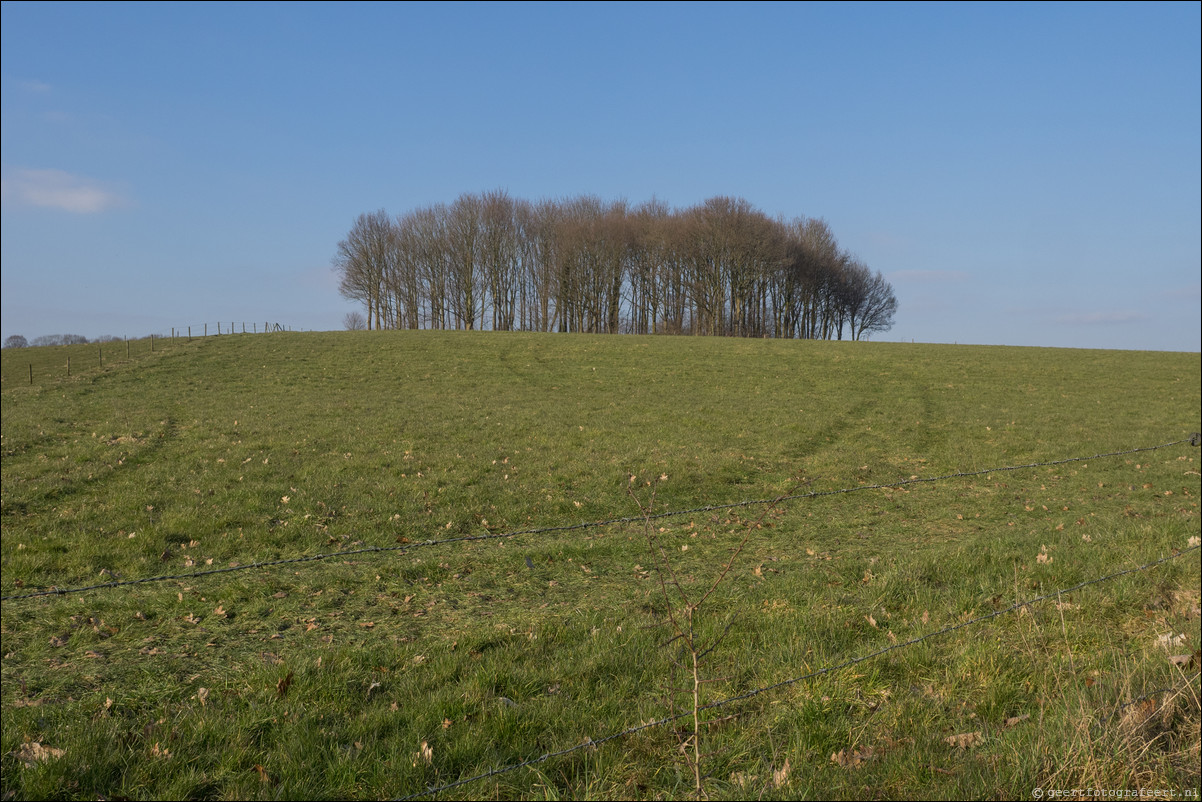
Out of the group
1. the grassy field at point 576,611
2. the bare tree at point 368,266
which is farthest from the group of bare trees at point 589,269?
the grassy field at point 576,611

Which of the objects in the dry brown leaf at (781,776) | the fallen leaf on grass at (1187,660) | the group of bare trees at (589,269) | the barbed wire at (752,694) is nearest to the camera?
the dry brown leaf at (781,776)

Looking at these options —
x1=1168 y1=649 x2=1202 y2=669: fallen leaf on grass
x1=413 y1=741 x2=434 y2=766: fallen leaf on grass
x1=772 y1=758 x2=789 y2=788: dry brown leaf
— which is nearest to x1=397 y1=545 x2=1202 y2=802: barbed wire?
x1=413 y1=741 x2=434 y2=766: fallen leaf on grass

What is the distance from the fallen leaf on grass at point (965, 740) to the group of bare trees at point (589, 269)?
67.0 meters

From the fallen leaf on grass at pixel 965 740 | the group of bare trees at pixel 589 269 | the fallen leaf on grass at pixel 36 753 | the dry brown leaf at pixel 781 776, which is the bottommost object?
the fallen leaf on grass at pixel 36 753

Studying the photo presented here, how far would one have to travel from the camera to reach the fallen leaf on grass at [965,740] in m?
3.99

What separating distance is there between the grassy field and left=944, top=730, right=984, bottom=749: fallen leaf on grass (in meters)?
0.02

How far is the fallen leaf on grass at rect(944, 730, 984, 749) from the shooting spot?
399cm

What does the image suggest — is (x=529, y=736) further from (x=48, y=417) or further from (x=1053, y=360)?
(x=1053, y=360)

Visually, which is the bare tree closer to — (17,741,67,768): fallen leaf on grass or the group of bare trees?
the group of bare trees

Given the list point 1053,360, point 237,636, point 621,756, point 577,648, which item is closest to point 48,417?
point 237,636

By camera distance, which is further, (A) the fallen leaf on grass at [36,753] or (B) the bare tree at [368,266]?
(B) the bare tree at [368,266]

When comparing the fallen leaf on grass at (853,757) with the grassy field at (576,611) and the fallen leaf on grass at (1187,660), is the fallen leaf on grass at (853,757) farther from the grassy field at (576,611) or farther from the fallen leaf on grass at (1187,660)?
the fallen leaf on grass at (1187,660)

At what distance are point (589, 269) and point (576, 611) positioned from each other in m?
68.5

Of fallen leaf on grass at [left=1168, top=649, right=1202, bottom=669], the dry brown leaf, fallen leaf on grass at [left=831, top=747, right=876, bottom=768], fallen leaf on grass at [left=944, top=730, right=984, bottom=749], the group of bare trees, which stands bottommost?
fallen leaf on grass at [left=831, top=747, right=876, bottom=768]
